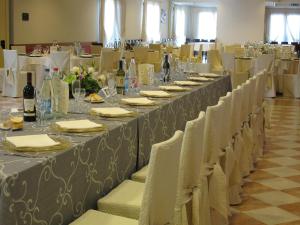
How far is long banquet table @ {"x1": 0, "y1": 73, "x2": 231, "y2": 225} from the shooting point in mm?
1972

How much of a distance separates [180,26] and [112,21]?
6552mm

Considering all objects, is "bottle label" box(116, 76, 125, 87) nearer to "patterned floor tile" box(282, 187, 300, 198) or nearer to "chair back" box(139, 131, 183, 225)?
"patterned floor tile" box(282, 187, 300, 198)

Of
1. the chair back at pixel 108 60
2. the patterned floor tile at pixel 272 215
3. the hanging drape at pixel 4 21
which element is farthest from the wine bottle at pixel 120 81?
the hanging drape at pixel 4 21

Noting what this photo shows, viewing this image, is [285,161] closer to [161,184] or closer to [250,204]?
[250,204]

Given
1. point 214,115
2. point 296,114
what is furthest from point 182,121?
point 296,114

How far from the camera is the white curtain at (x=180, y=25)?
70.3 feet

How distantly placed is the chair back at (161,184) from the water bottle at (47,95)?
1.05 metres

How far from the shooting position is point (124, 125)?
10.0 ft

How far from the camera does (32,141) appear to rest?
7.93 ft

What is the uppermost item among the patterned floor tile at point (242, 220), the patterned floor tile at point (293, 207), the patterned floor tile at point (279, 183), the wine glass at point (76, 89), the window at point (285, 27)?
the window at point (285, 27)

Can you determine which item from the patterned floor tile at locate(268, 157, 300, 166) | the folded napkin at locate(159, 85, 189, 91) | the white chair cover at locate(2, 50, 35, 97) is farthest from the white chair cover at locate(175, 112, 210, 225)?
the white chair cover at locate(2, 50, 35, 97)

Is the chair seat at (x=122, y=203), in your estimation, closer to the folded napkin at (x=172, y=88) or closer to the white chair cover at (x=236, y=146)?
the white chair cover at (x=236, y=146)

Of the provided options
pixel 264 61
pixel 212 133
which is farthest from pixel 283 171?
pixel 264 61

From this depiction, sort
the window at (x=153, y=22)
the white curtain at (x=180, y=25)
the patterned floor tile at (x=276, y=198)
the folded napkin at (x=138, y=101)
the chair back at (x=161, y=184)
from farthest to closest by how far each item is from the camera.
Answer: the white curtain at (x=180, y=25)
the window at (x=153, y=22)
the patterned floor tile at (x=276, y=198)
the folded napkin at (x=138, y=101)
the chair back at (x=161, y=184)
